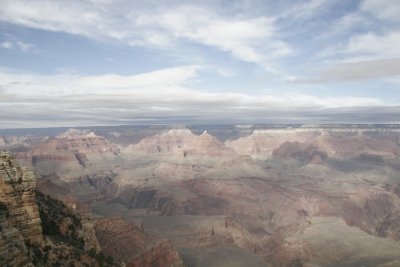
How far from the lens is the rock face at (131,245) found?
8938 cm

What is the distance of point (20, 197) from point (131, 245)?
57088mm

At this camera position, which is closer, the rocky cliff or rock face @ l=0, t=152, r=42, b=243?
the rocky cliff

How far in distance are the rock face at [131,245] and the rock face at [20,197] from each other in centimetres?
4666

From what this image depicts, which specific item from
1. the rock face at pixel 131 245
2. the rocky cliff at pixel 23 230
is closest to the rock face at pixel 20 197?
the rocky cliff at pixel 23 230

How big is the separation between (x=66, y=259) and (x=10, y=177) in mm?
9400

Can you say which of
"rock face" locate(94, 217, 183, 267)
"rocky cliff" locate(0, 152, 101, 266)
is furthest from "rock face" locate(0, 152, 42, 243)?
"rock face" locate(94, 217, 183, 267)

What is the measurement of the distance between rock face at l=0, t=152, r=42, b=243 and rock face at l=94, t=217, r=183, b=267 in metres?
46.7

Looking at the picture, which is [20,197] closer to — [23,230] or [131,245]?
[23,230]

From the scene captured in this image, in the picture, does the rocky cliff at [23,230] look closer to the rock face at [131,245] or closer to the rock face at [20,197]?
the rock face at [20,197]

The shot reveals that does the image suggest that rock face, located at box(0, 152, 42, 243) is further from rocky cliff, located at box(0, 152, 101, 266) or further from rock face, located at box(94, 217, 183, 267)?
rock face, located at box(94, 217, 183, 267)

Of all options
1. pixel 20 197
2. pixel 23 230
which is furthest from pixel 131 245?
pixel 20 197

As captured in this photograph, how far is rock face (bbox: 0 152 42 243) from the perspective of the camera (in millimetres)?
39156

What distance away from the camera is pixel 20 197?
4016 cm

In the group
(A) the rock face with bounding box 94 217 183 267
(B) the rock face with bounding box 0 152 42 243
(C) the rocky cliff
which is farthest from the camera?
A: (A) the rock face with bounding box 94 217 183 267
